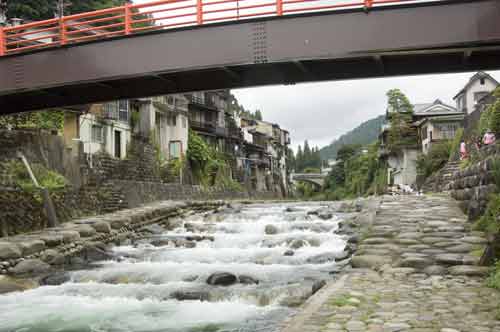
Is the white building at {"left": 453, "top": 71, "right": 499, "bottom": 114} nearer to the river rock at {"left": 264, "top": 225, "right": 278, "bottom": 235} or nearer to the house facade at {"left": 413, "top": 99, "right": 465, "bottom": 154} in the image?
the house facade at {"left": 413, "top": 99, "right": 465, "bottom": 154}

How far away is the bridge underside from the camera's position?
10484 millimetres

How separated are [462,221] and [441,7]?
638 cm

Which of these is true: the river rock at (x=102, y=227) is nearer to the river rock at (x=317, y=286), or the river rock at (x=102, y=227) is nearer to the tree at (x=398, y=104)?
the river rock at (x=317, y=286)

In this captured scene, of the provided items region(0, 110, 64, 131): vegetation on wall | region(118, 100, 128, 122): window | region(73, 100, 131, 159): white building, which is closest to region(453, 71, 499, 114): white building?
region(118, 100, 128, 122): window

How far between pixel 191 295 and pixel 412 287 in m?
4.46

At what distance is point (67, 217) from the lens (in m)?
20.0

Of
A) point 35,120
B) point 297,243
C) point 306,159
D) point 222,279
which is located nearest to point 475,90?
point 297,243

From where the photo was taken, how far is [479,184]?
14.0 m

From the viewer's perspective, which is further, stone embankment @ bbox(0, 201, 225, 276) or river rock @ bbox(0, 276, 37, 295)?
stone embankment @ bbox(0, 201, 225, 276)

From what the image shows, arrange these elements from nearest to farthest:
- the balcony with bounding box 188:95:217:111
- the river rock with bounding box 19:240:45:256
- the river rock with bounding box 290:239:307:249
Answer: the river rock with bounding box 19:240:45:256, the river rock with bounding box 290:239:307:249, the balcony with bounding box 188:95:217:111

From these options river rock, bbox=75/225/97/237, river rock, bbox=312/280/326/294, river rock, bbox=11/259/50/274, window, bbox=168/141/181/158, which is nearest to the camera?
river rock, bbox=312/280/326/294

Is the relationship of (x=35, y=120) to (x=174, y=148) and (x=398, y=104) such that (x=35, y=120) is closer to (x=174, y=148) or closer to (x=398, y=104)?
(x=174, y=148)

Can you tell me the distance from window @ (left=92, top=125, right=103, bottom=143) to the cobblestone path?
912 inches

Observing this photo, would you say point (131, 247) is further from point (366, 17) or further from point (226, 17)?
point (366, 17)
